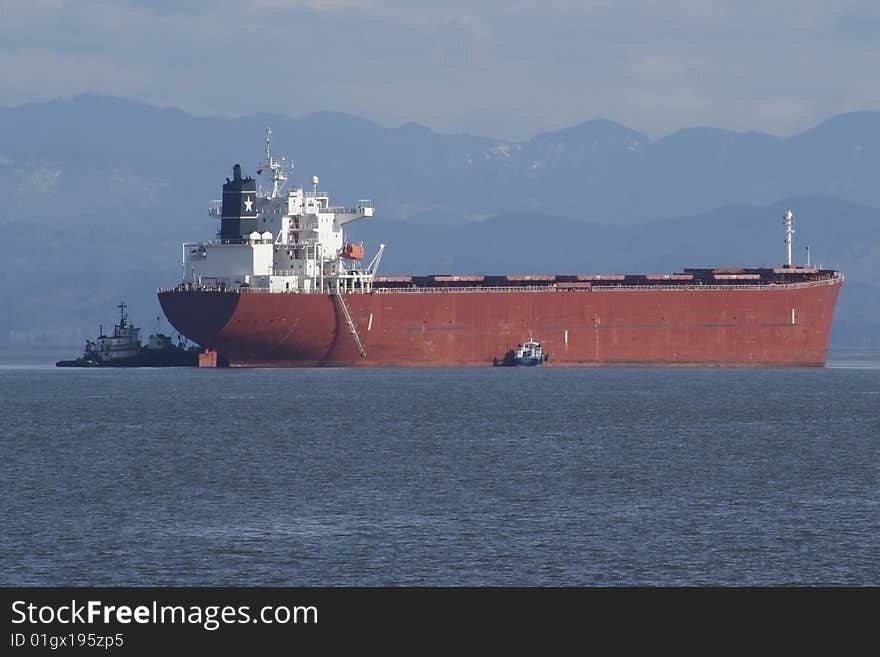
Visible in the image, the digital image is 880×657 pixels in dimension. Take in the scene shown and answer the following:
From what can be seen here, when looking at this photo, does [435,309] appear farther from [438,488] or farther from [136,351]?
[438,488]

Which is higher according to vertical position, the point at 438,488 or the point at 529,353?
the point at 529,353

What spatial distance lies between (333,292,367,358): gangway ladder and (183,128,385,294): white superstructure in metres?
1.44

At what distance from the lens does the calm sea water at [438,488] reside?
79.5ft

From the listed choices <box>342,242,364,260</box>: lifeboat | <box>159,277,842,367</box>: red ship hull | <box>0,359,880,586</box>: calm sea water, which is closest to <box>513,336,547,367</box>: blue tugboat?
<box>159,277,842,367</box>: red ship hull

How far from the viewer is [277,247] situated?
2931 inches

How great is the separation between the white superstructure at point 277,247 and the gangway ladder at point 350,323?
1441 mm

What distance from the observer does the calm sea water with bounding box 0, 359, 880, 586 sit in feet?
79.5

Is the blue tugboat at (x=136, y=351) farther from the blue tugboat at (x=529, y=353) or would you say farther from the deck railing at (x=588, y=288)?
the blue tugboat at (x=529, y=353)

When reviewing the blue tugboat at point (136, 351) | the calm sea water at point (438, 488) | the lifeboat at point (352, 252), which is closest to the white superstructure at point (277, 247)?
the lifeboat at point (352, 252)

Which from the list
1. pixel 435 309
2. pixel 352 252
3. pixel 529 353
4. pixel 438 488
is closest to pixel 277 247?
pixel 352 252

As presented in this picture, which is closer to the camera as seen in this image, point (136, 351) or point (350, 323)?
point (350, 323)

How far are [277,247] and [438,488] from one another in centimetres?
4224
